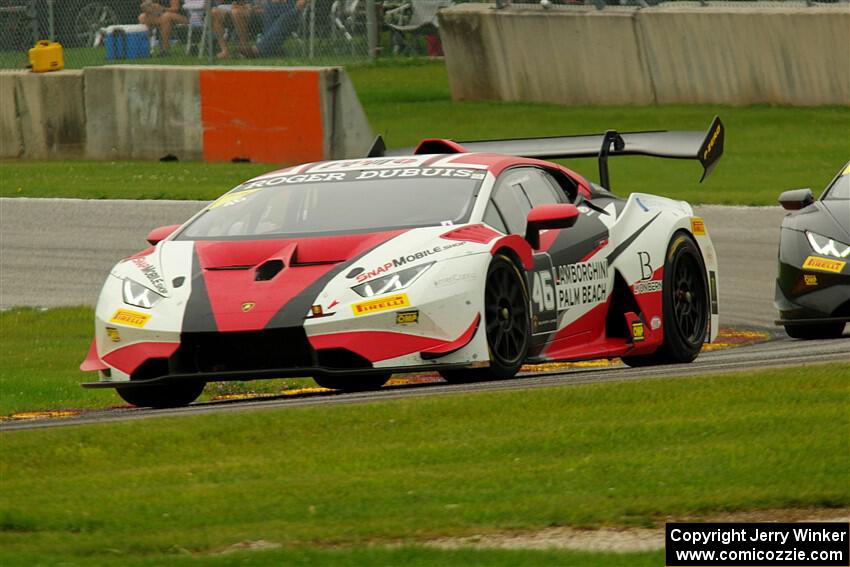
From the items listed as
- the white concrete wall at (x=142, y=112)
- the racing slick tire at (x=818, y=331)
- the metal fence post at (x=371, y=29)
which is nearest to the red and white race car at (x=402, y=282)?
the racing slick tire at (x=818, y=331)

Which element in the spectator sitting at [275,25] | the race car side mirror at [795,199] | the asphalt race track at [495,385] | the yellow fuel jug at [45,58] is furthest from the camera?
the yellow fuel jug at [45,58]

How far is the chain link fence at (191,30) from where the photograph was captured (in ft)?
84.7

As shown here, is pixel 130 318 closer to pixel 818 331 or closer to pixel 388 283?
pixel 388 283

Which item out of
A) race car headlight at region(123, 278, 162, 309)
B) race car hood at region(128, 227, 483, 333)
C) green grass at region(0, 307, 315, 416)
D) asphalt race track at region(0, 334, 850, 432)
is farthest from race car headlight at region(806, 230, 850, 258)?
race car headlight at region(123, 278, 162, 309)

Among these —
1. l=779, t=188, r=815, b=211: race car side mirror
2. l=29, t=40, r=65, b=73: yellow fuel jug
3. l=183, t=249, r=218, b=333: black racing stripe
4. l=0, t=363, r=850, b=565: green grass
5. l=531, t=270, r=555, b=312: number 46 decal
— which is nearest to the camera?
l=0, t=363, r=850, b=565: green grass

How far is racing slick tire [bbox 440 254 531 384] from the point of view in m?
10.8

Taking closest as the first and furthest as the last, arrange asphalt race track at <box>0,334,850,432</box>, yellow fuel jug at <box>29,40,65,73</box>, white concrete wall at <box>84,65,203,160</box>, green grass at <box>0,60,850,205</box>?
asphalt race track at <box>0,334,850,432</box> < green grass at <box>0,60,850,205</box> < white concrete wall at <box>84,65,203,160</box> < yellow fuel jug at <box>29,40,65,73</box>

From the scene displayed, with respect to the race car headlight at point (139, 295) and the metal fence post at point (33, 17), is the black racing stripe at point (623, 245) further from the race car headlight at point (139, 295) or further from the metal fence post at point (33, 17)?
the metal fence post at point (33, 17)

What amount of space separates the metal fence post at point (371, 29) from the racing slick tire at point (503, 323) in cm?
1635

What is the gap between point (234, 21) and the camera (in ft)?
86.1

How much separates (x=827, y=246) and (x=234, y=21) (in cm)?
1347

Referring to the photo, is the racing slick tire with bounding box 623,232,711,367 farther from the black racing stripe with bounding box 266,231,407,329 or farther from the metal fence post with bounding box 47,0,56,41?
the metal fence post with bounding box 47,0,56,41

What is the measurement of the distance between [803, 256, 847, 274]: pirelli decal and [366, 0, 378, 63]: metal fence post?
13701mm

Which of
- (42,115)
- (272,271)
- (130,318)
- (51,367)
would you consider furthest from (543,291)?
(42,115)
